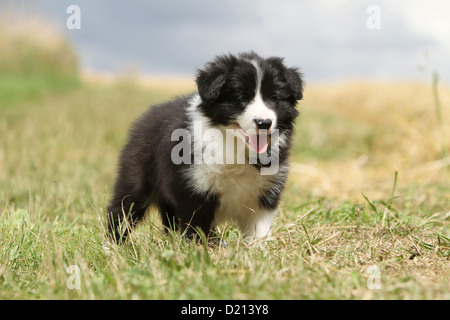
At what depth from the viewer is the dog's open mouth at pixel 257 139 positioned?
3830 mm

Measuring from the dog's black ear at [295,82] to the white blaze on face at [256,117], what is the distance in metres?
0.29

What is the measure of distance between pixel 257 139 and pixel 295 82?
561 mm

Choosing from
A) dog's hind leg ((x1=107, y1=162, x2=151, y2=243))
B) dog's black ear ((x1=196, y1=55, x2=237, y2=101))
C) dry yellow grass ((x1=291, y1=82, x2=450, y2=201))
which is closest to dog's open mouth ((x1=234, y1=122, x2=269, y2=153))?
dog's black ear ((x1=196, y1=55, x2=237, y2=101))

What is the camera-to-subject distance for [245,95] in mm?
3898

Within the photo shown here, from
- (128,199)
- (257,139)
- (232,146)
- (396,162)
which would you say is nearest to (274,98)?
(257,139)

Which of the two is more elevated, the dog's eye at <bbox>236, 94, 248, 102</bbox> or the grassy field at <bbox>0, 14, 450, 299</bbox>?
the dog's eye at <bbox>236, 94, 248, 102</bbox>

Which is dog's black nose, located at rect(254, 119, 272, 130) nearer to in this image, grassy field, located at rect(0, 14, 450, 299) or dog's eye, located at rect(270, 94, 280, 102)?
dog's eye, located at rect(270, 94, 280, 102)

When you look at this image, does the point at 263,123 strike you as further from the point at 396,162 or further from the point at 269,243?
the point at 396,162

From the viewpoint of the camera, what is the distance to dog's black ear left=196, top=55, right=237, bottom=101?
384 centimetres

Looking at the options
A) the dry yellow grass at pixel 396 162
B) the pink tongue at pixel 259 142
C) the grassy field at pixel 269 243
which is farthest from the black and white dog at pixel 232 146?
the dry yellow grass at pixel 396 162

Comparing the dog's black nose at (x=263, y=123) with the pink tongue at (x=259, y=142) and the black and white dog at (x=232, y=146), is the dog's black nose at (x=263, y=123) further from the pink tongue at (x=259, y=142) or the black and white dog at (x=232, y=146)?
the pink tongue at (x=259, y=142)

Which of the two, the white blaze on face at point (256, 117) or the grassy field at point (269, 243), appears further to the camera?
the white blaze on face at point (256, 117)
